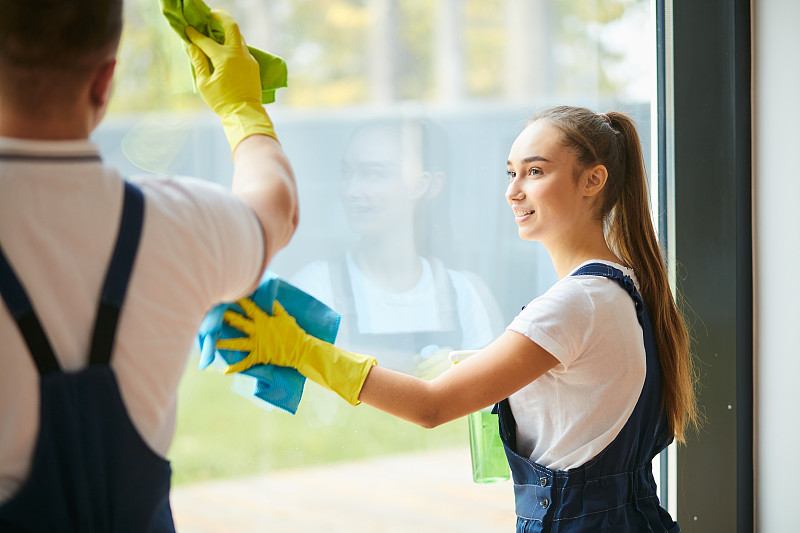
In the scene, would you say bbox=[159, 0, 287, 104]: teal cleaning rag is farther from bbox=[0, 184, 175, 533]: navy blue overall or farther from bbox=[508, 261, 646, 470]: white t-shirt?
bbox=[508, 261, 646, 470]: white t-shirt

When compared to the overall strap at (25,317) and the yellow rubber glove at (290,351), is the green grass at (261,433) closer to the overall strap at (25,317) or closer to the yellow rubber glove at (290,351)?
the yellow rubber glove at (290,351)

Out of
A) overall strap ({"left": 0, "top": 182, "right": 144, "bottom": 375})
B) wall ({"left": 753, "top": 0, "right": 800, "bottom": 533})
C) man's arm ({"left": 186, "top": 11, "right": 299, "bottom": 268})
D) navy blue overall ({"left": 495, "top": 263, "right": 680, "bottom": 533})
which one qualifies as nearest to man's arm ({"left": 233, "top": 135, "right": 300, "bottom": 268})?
man's arm ({"left": 186, "top": 11, "right": 299, "bottom": 268})

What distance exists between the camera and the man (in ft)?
2.24

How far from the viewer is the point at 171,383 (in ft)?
2.54

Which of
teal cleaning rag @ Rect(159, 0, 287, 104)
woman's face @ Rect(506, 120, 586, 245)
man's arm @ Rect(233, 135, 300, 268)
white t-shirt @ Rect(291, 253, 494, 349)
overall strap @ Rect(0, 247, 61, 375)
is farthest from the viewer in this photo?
white t-shirt @ Rect(291, 253, 494, 349)

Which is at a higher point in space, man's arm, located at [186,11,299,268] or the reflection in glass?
man's arm, located at [186,11,299,268]

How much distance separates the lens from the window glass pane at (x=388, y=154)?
1294 millimetres

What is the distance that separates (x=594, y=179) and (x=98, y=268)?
882 millimetres

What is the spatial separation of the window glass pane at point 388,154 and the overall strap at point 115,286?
52cm

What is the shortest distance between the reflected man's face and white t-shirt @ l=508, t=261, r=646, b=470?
0.42 metres

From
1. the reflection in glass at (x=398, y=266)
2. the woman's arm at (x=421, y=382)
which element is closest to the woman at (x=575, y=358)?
the woman's arm at (x=421, y=382)

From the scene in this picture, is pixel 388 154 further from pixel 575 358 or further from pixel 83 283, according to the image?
pixel 83 283

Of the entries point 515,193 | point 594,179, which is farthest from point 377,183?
point 594,179

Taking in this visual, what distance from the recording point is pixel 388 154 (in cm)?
144
